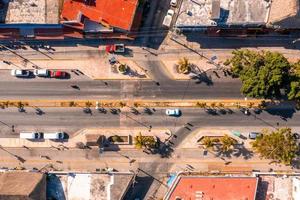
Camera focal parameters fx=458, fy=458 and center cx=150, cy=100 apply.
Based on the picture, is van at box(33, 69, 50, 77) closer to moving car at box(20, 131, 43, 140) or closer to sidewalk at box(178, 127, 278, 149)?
moving car at box(20, 131, 43, 140)

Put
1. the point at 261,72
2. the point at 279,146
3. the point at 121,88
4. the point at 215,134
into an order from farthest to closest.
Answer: the point at 121,88
the point at 215,134
the point at 279,146
the point at 261,72

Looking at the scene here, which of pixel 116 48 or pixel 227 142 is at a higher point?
pixel 116 48

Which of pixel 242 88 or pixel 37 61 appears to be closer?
pixel 242 88

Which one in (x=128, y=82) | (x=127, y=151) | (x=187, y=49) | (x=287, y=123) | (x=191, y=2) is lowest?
(x=127, y=151)

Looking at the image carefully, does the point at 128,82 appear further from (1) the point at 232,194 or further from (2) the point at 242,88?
(1) the point at 232,194

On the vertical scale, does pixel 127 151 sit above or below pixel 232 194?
above

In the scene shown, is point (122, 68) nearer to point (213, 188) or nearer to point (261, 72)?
point (261, 72)

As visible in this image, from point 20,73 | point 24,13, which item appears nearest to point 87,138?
point 20,73

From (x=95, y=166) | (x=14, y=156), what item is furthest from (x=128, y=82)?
(x=14, y=156)
